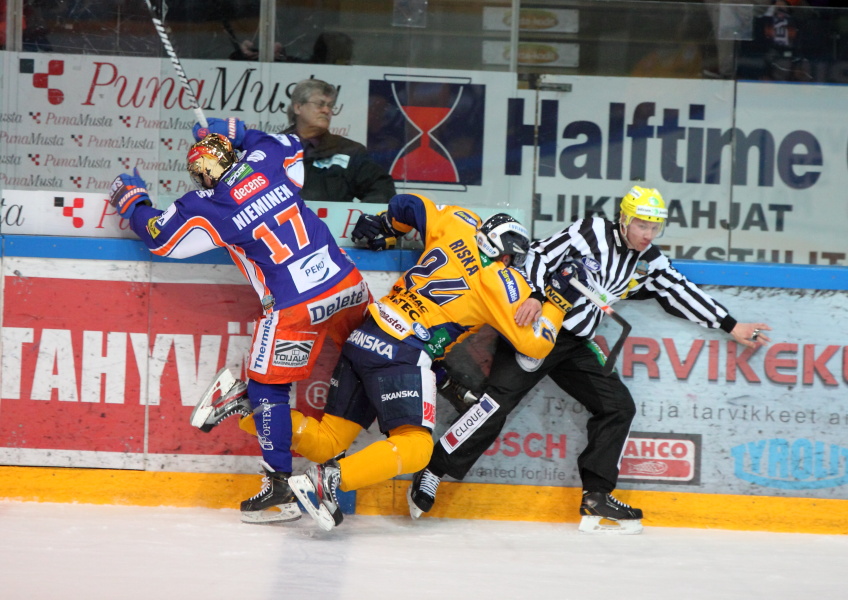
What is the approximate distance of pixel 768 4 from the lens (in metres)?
4.42

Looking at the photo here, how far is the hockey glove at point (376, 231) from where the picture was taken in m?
3.84

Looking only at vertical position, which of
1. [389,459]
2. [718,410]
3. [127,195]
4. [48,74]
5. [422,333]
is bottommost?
[389,459]

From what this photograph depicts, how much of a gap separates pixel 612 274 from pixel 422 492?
3.68 ft

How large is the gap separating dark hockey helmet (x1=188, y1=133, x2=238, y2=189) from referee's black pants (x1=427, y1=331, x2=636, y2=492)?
4.23 feet

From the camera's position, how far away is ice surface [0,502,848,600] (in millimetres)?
3000

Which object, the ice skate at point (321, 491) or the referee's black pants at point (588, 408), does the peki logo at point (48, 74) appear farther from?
the referee's black pants at point (588, 408)

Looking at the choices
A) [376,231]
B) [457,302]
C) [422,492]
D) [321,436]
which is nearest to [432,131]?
[376,231]

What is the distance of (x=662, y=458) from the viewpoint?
390 centimetres

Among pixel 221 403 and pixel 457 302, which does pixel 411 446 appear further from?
pixel 221 403

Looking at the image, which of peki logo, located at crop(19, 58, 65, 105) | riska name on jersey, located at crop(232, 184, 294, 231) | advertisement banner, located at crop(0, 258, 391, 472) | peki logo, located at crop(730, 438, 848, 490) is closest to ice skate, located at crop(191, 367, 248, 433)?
advertisement banner, located at crop(0, 258, 391, 472)

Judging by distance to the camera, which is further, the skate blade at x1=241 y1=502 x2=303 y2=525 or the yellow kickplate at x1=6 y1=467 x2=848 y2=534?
the yellow kickplate at x1=6 y1=467 x2=848 y2=534

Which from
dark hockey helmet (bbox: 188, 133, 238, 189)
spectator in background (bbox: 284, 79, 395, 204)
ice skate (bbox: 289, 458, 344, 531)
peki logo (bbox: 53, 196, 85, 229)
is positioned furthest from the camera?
spectator in background (bbox: 284, 79, 395, 204)

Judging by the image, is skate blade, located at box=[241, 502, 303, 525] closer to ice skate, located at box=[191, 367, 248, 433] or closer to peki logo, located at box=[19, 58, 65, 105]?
ice skate, located at box=[191, 367, 248, 433]

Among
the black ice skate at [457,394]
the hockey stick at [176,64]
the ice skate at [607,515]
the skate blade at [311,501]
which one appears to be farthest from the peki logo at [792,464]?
the hockey stick at [176,64]
